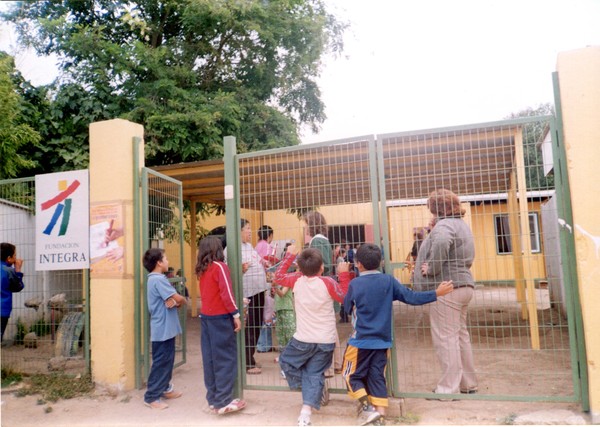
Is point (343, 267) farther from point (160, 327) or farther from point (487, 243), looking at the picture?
point (487, 243)

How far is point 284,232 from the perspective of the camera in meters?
A: 5.10

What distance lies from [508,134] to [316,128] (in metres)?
8.54

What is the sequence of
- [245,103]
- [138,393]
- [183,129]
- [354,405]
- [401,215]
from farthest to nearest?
[245,103] → [183,129] → [138,393] → [401,215] → [354,405]

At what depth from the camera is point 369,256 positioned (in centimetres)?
388

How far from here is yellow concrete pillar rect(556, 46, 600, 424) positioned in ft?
11.6

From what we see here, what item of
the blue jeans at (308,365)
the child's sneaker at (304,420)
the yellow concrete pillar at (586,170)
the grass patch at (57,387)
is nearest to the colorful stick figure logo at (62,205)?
the grass patch at (57,387)

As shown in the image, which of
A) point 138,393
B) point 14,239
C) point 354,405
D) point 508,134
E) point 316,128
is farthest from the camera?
point 316,128

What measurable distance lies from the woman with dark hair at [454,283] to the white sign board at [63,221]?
3.76 meters

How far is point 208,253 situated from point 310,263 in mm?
999

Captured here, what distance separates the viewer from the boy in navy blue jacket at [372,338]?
3.74 metres

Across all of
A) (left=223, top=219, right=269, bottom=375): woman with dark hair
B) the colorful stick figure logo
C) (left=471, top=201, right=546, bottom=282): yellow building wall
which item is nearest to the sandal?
(left=223, top=219, right=269, bottom=375): woman with dark hair

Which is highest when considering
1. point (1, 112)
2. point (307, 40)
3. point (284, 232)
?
point (307, 40)

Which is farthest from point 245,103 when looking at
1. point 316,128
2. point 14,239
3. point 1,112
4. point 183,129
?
point 14,239

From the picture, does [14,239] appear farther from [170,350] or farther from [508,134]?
[508,134]
